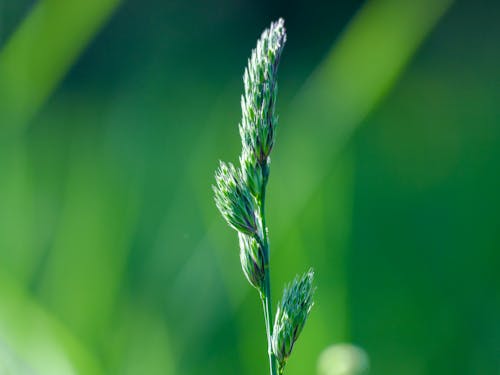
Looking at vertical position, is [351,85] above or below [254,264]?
above

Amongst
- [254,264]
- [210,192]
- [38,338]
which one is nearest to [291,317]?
[254,264]

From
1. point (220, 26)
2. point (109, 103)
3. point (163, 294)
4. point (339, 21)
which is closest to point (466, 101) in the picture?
point (339, 21)

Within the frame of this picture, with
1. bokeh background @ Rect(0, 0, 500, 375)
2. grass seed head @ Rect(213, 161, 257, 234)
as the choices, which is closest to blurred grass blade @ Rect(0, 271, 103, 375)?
bokeh background @ Rect(0, 0, 500, 375)

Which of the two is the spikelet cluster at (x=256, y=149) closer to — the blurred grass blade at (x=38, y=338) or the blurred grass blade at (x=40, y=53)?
the blurred grass blade at (x=38, y=338)

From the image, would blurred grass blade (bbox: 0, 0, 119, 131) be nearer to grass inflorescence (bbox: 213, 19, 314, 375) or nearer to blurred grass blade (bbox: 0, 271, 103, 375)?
blurred grass blade (bbox: 0, 271, 103, 375)

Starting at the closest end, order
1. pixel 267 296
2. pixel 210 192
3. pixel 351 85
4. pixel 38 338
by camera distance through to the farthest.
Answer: pixel 267 296 < pixel 38 338 < pixel 351 85 < pixel 210 192

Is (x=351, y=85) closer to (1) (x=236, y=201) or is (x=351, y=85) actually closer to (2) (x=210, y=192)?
(2) (x=210, y=192)

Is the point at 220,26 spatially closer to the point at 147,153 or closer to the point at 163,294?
the point at 147,153
